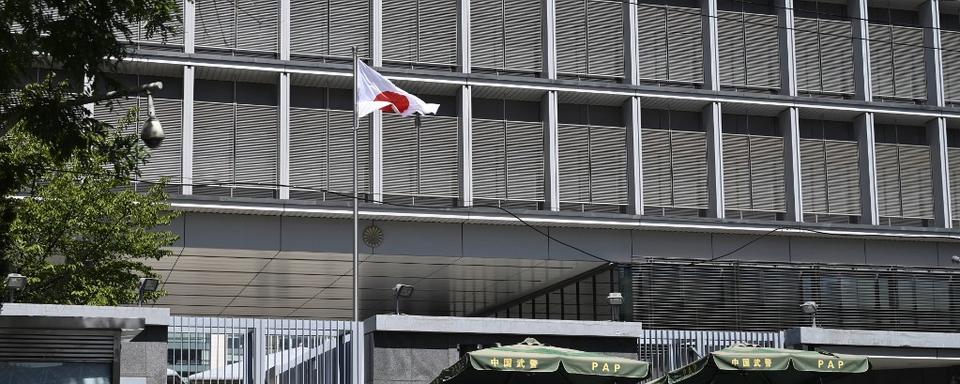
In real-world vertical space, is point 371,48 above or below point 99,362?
above

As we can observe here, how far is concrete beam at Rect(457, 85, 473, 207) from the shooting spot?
39406 millimetres

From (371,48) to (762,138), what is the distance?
11.8 meters

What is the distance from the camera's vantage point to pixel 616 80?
136 ft

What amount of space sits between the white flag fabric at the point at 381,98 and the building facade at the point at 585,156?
567 cm

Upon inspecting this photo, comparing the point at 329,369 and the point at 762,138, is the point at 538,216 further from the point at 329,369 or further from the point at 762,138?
the point at 329,369

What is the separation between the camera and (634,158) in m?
40.8

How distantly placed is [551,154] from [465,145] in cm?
239

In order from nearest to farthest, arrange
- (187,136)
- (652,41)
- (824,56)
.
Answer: (187,136)
(652,41)
(824,56)

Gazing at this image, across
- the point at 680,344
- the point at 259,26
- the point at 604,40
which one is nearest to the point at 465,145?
the point at 604,40

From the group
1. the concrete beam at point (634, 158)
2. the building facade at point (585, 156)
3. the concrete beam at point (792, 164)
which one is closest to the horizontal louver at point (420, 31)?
the building facade at point (585, 156)

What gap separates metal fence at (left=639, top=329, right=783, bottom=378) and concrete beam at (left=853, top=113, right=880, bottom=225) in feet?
47.7

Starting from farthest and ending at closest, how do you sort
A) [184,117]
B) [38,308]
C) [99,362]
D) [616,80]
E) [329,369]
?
[616,80] < [184,117] < [329,369] < [38,308] < [99,362]

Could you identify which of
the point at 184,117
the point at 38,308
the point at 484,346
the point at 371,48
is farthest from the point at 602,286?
the point at 38,308

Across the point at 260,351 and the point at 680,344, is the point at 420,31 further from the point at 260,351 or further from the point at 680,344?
the point at 260,351
